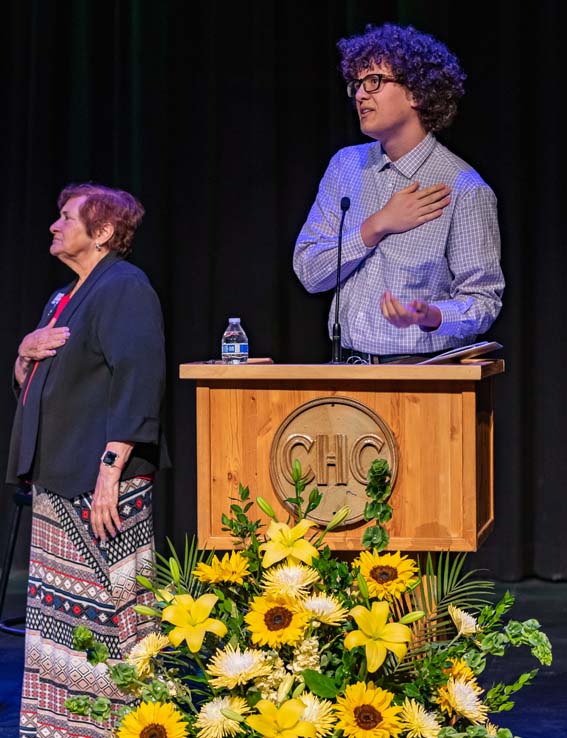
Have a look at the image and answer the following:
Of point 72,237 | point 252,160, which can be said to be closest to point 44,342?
point 72,237

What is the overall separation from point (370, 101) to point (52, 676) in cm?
147

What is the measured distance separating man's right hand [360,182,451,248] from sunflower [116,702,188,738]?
4.88ft

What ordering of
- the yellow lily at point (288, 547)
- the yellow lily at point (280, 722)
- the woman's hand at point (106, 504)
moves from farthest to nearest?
the woman's hand at point (106, 504) < the yellow lily at point (288, 547) < the yellow lily at point (280, 722)

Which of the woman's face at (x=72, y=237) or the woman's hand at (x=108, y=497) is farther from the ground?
the woman's face at (x=72, y=237)

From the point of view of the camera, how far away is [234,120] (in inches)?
184

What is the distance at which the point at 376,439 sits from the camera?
2.00m

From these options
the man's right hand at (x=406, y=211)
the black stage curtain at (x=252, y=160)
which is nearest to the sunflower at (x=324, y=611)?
the man's right hand at (x=406, y=211)

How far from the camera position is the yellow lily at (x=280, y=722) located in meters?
0.89

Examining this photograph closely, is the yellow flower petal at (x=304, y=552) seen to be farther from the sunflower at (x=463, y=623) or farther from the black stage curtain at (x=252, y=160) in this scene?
the black stage curtain at (x=252, y=160)

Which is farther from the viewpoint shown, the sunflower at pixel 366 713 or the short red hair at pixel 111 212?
the short red hair at pixel 111 212

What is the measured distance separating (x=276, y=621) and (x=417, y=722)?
15 centimetres

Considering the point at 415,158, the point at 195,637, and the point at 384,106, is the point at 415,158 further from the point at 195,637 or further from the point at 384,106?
the point at 195,637

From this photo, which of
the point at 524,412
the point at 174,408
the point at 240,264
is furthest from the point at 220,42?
the point at 524,412

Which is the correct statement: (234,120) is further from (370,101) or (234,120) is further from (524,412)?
(370,101)
